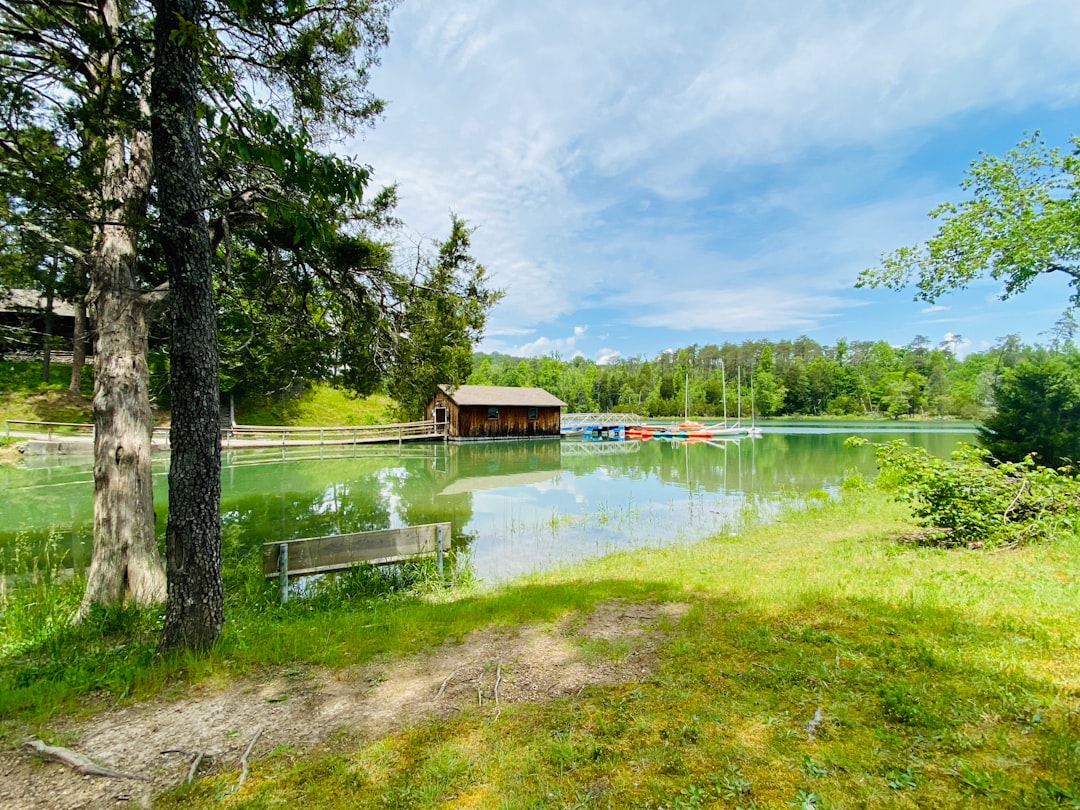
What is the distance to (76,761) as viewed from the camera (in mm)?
2250

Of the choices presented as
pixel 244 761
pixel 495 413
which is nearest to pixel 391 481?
pixel 244 761

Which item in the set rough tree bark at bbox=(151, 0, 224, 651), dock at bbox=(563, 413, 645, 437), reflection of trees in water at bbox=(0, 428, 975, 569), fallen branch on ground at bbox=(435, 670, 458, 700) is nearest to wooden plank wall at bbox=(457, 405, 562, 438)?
reflection of trees in water at bbox=(0, 428, 975, 569)

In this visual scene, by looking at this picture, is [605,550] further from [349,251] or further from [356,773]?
[356,773]

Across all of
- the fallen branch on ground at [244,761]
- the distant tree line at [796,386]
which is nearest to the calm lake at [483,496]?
the fallen branch on ground at [244,761]

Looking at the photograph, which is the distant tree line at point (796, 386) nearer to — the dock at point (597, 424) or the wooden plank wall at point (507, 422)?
the dock at point (597, 424)

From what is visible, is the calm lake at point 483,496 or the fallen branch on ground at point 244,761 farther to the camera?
the calm lake at point 483,496

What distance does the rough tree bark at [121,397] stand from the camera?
4930 millimetres

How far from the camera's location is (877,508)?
1085cm

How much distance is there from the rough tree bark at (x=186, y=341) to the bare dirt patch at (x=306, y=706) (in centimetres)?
66

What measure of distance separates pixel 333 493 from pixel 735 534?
37.0 ft

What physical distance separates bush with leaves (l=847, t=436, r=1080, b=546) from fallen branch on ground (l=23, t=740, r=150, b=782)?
7.58 meters

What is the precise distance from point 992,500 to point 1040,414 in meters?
7.25

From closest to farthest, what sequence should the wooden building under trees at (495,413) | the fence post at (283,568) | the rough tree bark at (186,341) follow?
the rough tree bark at (186,341), the fence post at (283,568), the wooden building under trees at (495,413)

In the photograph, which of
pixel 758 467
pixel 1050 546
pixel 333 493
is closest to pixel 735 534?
pixel 1050 546
